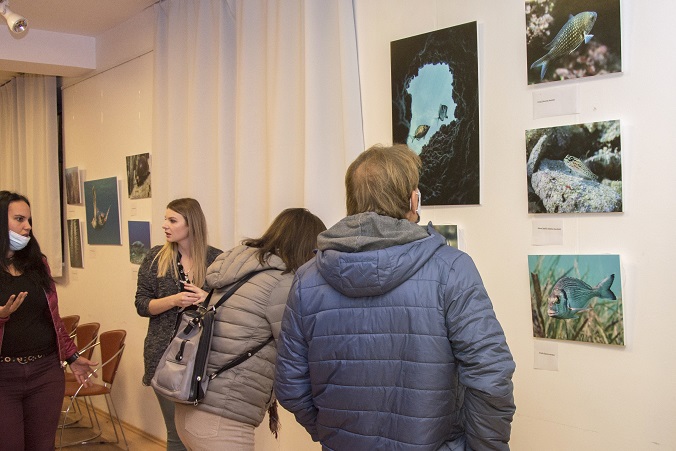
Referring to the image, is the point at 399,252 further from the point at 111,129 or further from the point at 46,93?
the point at 46,93

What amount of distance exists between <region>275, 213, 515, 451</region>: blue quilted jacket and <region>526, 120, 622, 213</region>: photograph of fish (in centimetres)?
89

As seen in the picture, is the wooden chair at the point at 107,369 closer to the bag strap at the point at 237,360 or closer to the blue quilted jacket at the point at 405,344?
the bag strap at the point at 237,360

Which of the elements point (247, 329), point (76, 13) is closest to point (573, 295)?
point (247, 329)

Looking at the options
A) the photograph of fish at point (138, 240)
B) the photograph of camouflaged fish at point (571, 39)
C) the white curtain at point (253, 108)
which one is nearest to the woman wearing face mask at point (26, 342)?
the white curtain at point (253, 108)

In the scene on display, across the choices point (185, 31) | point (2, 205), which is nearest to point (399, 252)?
point (2, 205)

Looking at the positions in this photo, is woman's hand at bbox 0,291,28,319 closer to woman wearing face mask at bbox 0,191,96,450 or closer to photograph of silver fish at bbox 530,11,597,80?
woman wearing face mask at bbox 0,191,96,450

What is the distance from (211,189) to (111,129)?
78.3 inches

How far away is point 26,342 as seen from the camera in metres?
3.60

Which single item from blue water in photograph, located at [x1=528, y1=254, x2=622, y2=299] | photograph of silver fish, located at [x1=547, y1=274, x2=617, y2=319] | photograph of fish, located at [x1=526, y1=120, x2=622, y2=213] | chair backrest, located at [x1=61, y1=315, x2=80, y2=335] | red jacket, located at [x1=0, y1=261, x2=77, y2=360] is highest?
photograph of fish, located at [x1=526, y1=120, x2=622, y2=213]

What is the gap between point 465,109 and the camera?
306cm

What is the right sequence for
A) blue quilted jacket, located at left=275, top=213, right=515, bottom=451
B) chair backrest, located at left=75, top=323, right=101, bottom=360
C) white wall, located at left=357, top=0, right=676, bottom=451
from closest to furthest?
blue quilted jacket, located at left=275, top=213, right=515, bottom=451
white wall, located at left=357, top=0, right=676, bottom=451
chair backrest, located at left=75, top=323, right=101, bottom=360

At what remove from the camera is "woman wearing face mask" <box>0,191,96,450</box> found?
3543 mm

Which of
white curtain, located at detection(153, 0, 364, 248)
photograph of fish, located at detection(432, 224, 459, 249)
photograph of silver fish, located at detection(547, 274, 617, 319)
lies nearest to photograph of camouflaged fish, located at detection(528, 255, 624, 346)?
photograph of silver fish, located at detection(547, 274, 617, 319)

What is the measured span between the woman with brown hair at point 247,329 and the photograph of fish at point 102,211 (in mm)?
3630
